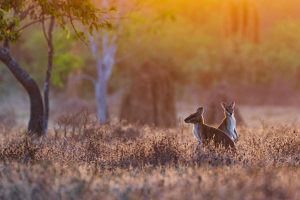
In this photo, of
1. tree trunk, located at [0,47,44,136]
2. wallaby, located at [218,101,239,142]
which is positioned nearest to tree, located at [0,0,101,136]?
tree trunk, located at [0,47,44,136]

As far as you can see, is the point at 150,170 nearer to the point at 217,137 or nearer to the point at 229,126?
the point at 217,137

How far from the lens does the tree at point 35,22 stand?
1517cm

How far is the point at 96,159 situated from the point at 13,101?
3642 cm

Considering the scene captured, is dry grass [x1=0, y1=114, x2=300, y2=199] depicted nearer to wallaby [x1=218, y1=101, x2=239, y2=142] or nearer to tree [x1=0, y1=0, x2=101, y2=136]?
wallaby [x1=218, y1=101, x2=239, y2=142]

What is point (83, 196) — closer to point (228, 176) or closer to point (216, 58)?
point (228, 176)

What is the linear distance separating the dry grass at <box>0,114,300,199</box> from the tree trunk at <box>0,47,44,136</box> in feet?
9.52

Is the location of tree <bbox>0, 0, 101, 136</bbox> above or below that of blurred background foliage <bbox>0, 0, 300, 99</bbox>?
below

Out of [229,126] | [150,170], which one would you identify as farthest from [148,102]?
[150,170]

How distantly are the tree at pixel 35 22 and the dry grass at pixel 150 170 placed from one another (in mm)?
2331

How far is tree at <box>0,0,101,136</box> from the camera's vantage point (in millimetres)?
15174

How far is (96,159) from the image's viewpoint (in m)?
13.7

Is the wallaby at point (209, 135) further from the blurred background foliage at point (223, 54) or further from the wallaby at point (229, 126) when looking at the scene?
the blurred background foliage at point (223, 54)

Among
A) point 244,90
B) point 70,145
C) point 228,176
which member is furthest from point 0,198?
point 244,90

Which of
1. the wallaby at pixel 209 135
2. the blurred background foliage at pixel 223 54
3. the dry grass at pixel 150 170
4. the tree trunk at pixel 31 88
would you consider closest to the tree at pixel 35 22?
the tree trunk at pixel 31 88
